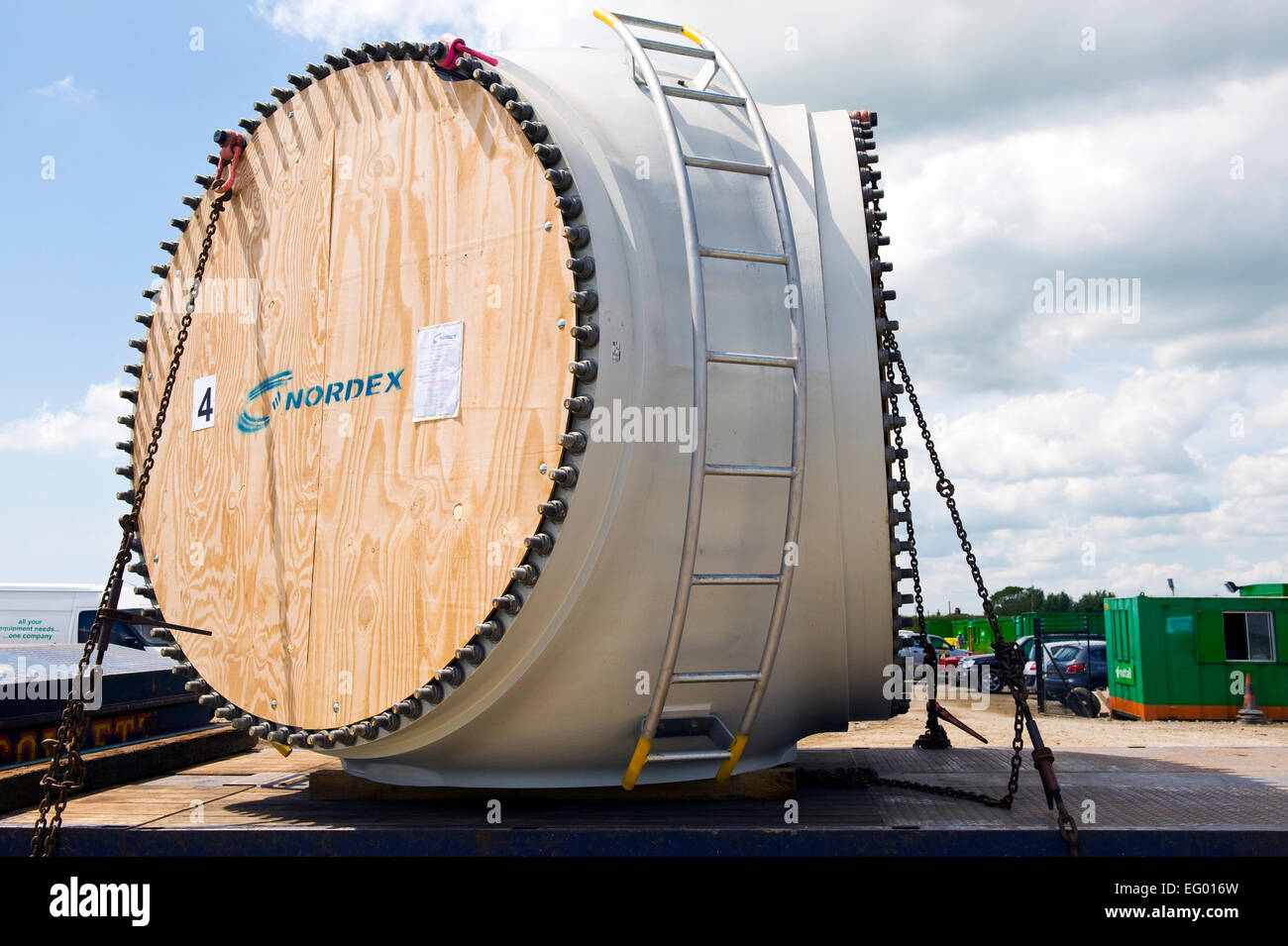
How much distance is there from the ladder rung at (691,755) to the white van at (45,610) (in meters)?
18.1

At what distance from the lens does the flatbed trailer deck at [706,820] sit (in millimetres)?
3436

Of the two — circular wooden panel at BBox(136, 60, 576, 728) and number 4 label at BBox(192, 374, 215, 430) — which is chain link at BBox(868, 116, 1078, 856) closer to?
circular wooden panel at BBox(136, 60, 576, 728)

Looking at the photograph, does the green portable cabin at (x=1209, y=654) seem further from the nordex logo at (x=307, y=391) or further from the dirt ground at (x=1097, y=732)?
the nordex logo at (x=307, y=391)

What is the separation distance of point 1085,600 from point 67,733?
3040 inches

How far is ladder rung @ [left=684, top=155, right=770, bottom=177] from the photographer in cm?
417

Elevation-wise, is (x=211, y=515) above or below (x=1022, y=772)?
above

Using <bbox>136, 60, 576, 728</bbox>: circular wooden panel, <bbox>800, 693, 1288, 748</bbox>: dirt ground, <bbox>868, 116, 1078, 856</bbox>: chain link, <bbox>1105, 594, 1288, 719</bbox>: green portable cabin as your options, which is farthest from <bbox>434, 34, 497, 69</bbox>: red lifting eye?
<bbox>1105, 594, 1288, 719</bbox>: green portable cabin

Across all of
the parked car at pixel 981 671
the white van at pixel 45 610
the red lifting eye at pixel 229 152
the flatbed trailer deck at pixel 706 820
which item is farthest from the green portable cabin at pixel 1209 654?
the white van at pixel 45 610

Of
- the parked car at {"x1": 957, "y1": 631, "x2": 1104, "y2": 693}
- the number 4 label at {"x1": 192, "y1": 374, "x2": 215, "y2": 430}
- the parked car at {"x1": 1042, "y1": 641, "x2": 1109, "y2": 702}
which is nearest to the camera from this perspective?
the number 4 label at {"x1": 192, "y1": 374, "x2": 215, "y2": 430}

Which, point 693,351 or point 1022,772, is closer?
point 693,351

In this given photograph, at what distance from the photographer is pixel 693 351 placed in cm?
394

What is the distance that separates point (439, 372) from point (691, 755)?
1.76m

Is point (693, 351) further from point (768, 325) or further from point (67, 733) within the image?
point (67, 733)
